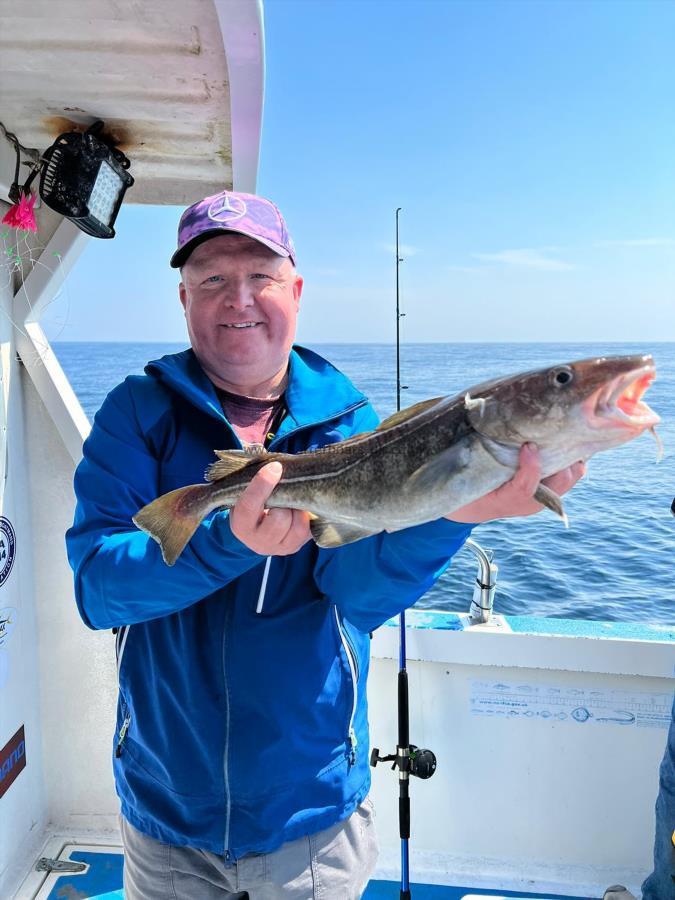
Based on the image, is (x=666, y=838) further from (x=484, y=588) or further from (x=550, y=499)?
(x=550, y=499)

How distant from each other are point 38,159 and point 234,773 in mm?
3455

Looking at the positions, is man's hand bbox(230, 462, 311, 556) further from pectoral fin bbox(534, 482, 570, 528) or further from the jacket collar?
pectoral fin bbox(534, 482, 570, 528)

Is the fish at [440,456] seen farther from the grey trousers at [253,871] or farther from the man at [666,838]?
the man at [666,838]

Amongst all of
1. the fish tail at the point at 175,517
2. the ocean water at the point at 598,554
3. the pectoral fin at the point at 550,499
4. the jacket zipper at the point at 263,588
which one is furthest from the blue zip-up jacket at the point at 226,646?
the ocean water at the point at 598,554

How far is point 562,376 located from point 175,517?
3.62ft

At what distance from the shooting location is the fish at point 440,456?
5.08ft

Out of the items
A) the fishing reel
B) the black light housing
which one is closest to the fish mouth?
the fishing reel

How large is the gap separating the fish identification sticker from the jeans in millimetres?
3438

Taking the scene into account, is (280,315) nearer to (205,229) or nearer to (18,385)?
(205,229)

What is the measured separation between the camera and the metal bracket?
13.1ft

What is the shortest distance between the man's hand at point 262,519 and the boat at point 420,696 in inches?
90.2

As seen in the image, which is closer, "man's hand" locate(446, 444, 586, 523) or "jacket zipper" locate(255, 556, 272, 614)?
"man's hand" locate(446, 444, 586, 523)

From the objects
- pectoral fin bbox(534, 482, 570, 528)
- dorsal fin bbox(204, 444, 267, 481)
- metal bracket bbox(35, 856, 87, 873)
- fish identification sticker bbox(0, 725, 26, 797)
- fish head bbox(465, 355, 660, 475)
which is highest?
fish head bbox(465, 355, 660, 475)

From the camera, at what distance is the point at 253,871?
2.11 metres
